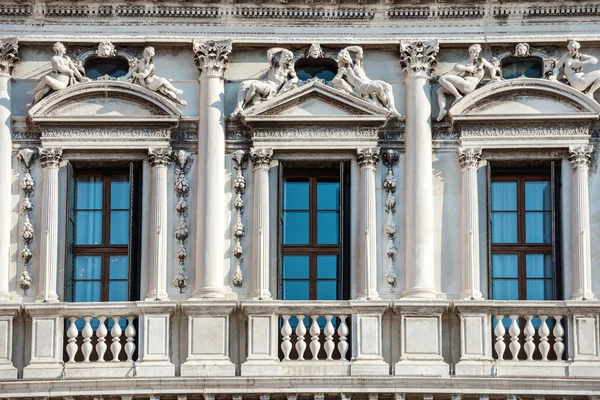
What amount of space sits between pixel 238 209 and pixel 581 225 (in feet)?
14.1

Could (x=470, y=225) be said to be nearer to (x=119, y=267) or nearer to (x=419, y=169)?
(x=419, y=169)

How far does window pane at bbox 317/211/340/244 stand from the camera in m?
28.7

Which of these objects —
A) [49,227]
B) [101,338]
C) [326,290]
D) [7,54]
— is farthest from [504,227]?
[7,54]

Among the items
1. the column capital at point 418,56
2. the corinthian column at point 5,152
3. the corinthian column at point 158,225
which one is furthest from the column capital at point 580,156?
the corinthian column at point 5,152

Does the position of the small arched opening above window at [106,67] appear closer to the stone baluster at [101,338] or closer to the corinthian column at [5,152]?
the corinthian column at [5,152]

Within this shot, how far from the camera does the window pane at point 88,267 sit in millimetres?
28703

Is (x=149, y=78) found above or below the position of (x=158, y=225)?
above

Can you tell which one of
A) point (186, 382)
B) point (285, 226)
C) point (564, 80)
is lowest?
point (186, 382)

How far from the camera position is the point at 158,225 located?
2844 cm

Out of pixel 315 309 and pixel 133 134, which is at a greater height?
pixel 133 134

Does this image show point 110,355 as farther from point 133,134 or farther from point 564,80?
point 564,80

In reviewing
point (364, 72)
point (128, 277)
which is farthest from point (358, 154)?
point (128, 277)

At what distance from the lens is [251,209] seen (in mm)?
28609

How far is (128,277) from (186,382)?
1765 mm
